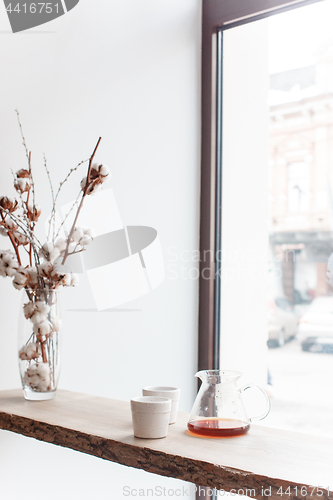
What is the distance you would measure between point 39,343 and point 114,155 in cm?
66

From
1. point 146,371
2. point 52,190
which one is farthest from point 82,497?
point 52,190

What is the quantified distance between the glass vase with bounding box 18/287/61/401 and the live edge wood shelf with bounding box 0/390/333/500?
48 mm

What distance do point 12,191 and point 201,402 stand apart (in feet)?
2.30

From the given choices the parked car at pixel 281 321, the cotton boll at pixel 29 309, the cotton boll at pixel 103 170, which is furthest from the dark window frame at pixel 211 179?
the cotton boll at pixel 29 309

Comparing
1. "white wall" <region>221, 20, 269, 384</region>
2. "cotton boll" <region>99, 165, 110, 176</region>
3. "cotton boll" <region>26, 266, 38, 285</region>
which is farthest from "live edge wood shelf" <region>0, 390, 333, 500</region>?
"white wall" <region>221, 20, 269, 384</region>

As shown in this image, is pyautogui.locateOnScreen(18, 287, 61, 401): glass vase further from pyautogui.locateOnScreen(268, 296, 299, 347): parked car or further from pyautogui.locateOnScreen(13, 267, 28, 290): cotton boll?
pyautogui.locateOnScreen(268, 296, 299, 347): parked car

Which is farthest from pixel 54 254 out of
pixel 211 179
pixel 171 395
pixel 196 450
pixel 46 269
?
pixel 211 179

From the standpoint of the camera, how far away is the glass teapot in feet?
2.81

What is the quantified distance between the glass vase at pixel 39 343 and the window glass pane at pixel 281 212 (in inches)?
32.4

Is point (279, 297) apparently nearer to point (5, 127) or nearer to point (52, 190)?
point (52, 190)

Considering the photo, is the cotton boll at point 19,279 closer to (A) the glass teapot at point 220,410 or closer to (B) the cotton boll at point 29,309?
(B) the cotton boll at point 29,309

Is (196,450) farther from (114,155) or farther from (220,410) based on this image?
(114,155)

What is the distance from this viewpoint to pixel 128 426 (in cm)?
91

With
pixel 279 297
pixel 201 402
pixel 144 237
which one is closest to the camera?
pixel 201 402
